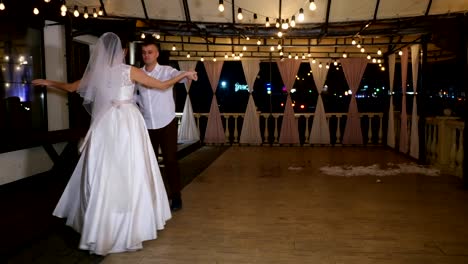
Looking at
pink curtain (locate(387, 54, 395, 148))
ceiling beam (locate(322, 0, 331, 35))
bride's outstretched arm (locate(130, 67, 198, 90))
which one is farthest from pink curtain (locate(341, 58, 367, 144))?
bride's outstretched arm (locate(130, 67, 198, 90))

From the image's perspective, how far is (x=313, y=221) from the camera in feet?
13.2

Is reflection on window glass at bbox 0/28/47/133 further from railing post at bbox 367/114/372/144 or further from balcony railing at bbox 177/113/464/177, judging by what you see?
railing post at bbox 367/114/372/144

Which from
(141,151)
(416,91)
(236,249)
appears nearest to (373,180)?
(416,91)

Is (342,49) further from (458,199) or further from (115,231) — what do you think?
(115,231)

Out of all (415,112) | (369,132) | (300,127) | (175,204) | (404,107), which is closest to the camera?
(175,204)

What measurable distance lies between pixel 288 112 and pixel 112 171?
782cm

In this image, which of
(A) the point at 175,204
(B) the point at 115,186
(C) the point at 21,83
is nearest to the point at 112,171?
(B) the point at 115,186

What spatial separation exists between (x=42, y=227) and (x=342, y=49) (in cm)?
875

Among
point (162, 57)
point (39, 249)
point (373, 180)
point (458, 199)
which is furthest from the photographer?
point (162, 57)

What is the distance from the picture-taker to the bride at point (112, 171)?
3074 millimetres

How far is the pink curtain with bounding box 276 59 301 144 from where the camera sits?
34.8 ft

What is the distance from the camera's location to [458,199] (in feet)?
15.9

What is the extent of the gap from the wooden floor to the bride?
0.65ft

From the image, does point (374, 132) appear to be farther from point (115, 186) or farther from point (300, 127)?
point (115, 186)
